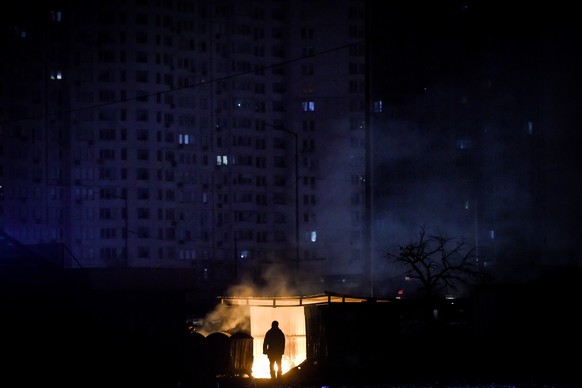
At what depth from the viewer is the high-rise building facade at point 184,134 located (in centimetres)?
9244

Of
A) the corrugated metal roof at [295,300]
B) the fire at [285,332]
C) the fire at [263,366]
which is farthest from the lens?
the fire at [285,332]

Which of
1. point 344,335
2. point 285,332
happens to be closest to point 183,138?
point 285,332

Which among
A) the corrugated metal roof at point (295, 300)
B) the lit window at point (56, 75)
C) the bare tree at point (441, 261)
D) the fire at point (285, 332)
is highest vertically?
the lit window at point (56, 75)

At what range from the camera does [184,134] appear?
97.6 m

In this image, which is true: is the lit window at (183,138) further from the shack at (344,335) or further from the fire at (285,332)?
the shack at (344,335)

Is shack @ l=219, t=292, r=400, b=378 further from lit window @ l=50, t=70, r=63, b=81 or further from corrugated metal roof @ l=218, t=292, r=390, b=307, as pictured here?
lit window @ l=50, t=70, r=63, b=81

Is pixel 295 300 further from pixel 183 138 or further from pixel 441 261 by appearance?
pixel 183 138

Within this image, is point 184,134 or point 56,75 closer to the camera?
point 56,75

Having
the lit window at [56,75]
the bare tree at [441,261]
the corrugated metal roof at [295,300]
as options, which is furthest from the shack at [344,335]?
the lit window at [56,75]

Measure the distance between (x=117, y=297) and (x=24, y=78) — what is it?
76.6m

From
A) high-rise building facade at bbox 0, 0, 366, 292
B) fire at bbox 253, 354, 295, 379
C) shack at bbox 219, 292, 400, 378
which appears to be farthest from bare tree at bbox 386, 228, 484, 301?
high-rise building facade at bbox 0, 0, 366, 292

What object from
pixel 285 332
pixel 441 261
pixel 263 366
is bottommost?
pixel 263 366

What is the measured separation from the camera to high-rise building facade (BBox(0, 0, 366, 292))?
92438 millimetres

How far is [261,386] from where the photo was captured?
63.6ft
